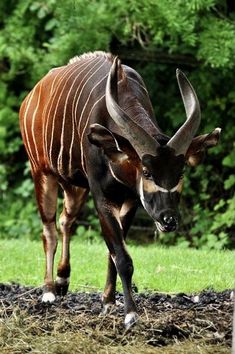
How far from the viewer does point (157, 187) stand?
641 centimetres

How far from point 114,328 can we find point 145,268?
3732 millimetres

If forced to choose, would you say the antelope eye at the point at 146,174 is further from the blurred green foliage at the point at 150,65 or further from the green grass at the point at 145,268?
the blurred green foliage at the point at 150,65

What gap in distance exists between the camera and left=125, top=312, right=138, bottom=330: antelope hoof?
21.0 feet

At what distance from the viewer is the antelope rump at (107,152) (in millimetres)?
6434

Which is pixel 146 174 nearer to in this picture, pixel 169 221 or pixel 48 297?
pixel 169 221

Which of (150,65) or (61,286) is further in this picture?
(150,65)

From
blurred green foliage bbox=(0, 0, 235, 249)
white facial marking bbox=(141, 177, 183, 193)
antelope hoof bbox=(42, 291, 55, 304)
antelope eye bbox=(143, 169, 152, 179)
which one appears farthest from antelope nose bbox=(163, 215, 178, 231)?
blurred green foliage bbox=(0, 0, 235, 249)

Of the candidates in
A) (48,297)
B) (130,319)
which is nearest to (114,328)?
(130,319)

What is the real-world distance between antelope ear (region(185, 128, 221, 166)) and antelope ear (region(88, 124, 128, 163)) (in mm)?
405

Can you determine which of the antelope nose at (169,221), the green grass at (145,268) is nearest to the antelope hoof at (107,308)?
the antelope nose at (169,221)

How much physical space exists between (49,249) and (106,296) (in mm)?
1043

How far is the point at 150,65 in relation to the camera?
1510cm

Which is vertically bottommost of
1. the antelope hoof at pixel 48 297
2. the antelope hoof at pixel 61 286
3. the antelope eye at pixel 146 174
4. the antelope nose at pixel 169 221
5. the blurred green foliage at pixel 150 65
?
the blurred green foliage at pixel 150 65

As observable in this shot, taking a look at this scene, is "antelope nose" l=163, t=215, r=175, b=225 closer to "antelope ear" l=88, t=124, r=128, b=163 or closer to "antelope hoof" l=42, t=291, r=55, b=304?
"antelope ear" l=88, t=124, r=128, b=163
